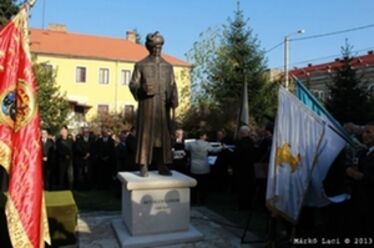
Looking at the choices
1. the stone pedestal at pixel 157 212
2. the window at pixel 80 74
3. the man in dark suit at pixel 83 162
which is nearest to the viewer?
the stone pedestal at pixel 157 212

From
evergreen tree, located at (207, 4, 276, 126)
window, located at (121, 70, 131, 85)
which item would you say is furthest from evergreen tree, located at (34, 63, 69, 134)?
window, located at (121, 70, 131, 85)

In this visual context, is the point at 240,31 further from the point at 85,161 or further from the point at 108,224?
the point at 108,224

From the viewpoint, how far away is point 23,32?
4145mm

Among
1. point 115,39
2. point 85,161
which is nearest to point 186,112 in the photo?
point 85,161

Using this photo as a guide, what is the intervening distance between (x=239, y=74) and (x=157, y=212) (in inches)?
605

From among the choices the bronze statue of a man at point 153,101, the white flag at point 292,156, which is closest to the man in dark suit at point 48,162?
the bronze statue of a man at point 153,101

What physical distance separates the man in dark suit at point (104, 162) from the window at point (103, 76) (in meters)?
27.6

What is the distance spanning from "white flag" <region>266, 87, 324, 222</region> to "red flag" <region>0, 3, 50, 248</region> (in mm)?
2758

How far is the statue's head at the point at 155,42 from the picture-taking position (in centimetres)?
658

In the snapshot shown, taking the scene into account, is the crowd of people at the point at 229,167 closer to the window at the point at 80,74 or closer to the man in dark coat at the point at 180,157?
the man in dark coat at the point at 180,157

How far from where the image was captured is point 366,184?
5148 millimetres

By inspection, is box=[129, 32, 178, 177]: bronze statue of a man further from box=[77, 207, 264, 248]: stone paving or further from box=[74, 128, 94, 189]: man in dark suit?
box=[74, 128, 94, 189]: man in dark suit

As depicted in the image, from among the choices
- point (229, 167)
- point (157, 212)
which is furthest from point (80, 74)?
point (157, 212)

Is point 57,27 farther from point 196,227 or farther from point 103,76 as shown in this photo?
point 196,227
